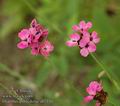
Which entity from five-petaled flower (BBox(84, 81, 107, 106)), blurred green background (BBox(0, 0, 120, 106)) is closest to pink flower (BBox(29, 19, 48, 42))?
five-petaled flower (BBox(84, 81, 107, 106))

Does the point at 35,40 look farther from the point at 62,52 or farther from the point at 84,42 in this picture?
the point at 62,52

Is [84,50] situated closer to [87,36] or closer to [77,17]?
[87,36]

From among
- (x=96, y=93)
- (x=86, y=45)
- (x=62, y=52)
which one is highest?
→ (x=62, y=52)

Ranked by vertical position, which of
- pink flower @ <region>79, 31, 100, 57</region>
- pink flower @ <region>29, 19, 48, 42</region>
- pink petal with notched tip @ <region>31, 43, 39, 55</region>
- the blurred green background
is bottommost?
pink flower @ <region>79, 31, 100, 57</region>

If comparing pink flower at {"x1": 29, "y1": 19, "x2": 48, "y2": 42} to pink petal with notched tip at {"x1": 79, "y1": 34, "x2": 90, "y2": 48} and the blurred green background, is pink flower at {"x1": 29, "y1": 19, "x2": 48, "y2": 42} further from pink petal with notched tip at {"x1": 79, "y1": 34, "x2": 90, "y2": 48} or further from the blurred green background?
the blurred green background

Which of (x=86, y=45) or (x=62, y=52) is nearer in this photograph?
(x=86, y=45)

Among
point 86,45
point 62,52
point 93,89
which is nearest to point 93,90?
point 93,89

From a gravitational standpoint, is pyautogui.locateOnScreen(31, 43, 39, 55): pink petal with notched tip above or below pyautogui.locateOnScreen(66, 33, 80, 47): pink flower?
above

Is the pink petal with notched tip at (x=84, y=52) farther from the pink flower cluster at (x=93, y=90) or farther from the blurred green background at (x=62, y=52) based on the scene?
the blurred green background at (x=62, y=52)
